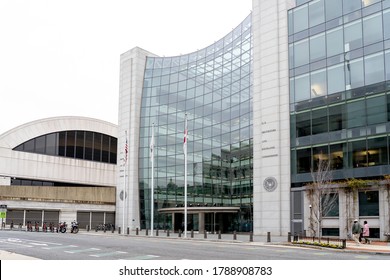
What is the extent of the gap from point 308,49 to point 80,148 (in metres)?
46.3

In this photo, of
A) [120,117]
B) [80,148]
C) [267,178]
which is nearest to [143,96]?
[120,117]

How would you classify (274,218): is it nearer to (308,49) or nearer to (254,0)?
(308,49)

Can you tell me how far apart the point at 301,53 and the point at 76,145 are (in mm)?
45502

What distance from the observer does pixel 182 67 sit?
208 ft

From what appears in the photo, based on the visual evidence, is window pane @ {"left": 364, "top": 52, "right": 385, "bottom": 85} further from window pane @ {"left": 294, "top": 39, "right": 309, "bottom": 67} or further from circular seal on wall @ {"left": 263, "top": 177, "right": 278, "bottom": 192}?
circular seal on wall @ {"left": 263, "top": 177, "right": 278, "bottom": 192}

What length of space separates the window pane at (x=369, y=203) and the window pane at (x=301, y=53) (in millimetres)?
13187

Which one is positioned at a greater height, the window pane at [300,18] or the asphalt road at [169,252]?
the window pane at [300,18]

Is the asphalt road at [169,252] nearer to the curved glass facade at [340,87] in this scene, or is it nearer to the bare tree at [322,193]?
the bare tree at [322,193]

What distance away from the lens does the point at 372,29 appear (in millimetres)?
38125

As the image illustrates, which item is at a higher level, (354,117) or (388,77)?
(388,77)

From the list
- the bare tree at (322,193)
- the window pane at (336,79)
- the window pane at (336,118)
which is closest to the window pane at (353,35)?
the window pane at (336,79)

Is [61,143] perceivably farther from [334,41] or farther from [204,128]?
[334,41]

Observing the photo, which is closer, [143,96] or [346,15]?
[346,15]

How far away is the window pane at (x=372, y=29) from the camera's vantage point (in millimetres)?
37719
